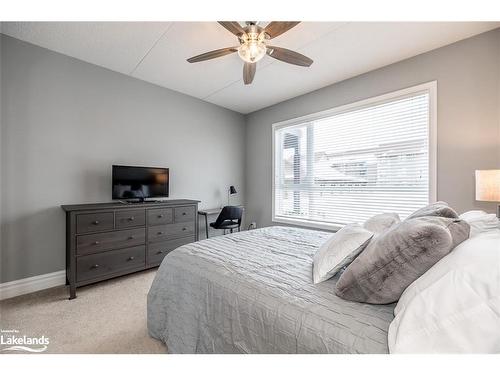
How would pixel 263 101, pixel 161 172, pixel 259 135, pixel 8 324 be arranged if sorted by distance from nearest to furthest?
1. pixel 8 324
2. pixel 161 172
3. pixel 263 101
4. pixel 259 135

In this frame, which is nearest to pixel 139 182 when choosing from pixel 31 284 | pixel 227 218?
pixel 227 218

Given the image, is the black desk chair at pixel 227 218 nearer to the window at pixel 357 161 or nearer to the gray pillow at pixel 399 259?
the window at pixel 357 161

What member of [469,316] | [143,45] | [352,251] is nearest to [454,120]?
[352,251]

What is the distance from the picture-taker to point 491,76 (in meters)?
2.07

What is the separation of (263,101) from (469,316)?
3740 millimetres

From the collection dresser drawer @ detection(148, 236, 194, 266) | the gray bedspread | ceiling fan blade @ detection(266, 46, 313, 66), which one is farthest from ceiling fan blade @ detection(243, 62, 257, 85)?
dresser drawer @ detection(148, 236, 194, 266)

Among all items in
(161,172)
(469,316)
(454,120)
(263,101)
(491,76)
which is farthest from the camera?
(263,101)

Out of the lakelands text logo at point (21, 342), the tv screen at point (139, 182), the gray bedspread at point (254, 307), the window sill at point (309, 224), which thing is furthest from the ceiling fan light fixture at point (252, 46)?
the lakelands text logo at point (21, 342)

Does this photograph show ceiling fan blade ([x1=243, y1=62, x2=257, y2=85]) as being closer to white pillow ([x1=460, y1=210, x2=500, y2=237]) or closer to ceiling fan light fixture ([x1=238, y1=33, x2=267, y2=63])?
ceiling fan light fixture ([x1=238, y1=33, x2=267, y2=63])

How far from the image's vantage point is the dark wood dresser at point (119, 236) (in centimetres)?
226

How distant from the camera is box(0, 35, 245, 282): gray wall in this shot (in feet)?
7.43

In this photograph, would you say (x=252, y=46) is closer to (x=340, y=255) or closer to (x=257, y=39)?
(x=257, y=39)
